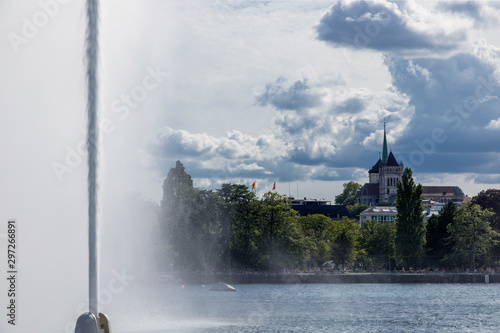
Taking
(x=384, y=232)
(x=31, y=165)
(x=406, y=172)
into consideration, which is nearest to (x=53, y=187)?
(x=31, y=165)

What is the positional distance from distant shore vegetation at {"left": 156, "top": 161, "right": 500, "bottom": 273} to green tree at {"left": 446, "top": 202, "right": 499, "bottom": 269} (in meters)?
0.13

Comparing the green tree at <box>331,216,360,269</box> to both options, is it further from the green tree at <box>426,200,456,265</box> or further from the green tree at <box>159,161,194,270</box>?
the green tree at <box>159,161,194,270</box>

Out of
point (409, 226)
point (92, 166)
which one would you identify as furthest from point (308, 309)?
point (92, 166)

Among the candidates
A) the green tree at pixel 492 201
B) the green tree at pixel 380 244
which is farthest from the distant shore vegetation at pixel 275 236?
the green tree at pixel 492 201

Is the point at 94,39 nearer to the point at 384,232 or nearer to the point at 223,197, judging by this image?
the point at 223,197

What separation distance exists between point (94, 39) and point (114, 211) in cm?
1917

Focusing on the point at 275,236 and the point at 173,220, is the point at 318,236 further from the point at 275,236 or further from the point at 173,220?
the point at 173,220

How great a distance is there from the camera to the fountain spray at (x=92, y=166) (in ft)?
56.1

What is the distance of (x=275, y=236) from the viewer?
98.2 metres

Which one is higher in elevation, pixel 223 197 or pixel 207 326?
pixel 223 197

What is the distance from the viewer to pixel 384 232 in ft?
361

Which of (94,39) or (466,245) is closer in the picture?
(94,39)

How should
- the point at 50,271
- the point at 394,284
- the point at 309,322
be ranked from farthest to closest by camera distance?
the point at 394,284 < the point at 309,322 < the point at 50,271

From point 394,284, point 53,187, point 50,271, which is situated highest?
point 53,187
